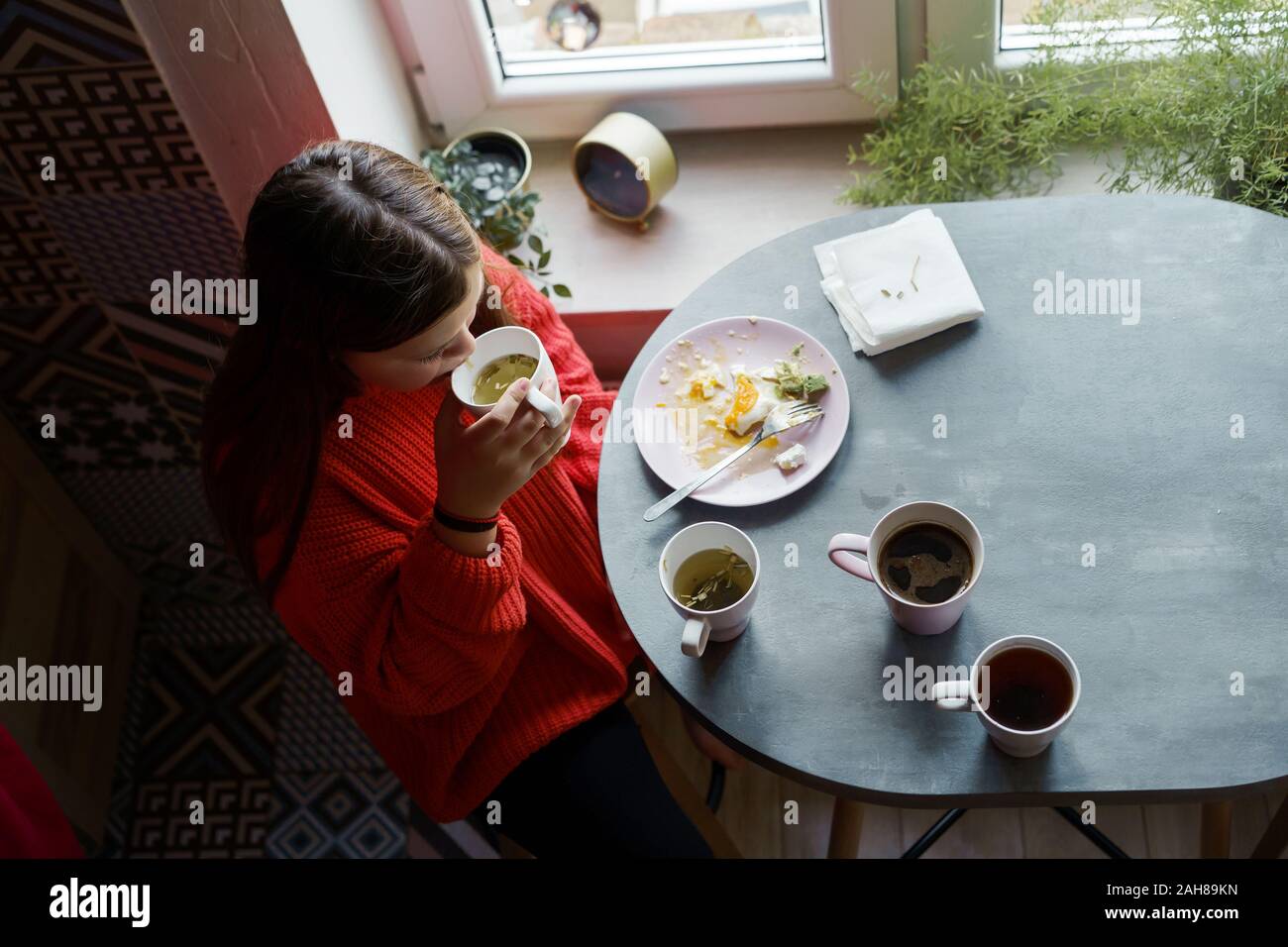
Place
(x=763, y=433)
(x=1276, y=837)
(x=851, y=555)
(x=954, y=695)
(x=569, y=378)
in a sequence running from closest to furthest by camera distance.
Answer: (x=954, y=695)
(x=851, y=555)
(x=763, y=433)
(x=569, y=378)
(x=1276, y=837)

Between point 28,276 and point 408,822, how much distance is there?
43.2 inches

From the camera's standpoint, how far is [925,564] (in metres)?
1.11

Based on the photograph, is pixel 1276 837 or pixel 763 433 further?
pixel 1276 837

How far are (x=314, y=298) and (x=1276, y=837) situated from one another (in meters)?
1.43

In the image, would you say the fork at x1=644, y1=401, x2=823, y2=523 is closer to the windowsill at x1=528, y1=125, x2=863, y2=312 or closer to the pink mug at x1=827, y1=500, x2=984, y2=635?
the pink mug at x1=827, y1=500, x2=984, y2=635

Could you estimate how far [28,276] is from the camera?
4.83 ft

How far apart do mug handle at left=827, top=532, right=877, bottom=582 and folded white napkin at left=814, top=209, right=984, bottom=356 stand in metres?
0.29

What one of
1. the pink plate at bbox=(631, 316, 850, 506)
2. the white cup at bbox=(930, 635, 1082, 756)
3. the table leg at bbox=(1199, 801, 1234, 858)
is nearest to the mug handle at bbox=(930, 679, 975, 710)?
the white cup at bbox=(930, 635, 1082, 756)

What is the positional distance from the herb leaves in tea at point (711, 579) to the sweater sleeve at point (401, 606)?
201mm

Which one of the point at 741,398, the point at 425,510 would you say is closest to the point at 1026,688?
the point at 741,398

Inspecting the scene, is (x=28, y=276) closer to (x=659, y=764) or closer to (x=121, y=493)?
(x=121, y=493)

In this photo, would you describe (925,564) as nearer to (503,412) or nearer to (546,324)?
(503,412)

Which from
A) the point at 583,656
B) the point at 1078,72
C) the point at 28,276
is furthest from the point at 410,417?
the point at 1078,72

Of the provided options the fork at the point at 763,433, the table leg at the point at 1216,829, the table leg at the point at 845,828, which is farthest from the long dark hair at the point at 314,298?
the table leg at the point at 1216,829
